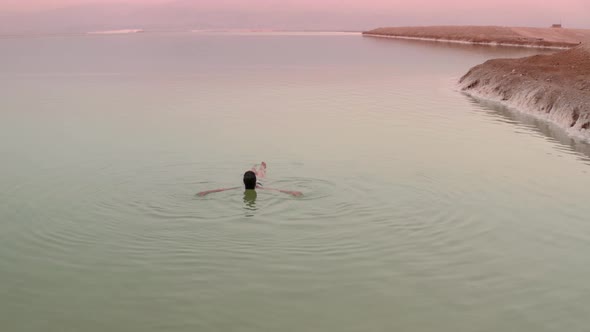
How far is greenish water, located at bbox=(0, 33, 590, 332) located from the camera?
476 inches

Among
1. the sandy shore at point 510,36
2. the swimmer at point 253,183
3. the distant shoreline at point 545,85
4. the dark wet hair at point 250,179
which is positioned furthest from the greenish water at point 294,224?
the sandy shore at point 510,36

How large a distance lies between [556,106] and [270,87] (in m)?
20.0

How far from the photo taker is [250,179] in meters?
18.1

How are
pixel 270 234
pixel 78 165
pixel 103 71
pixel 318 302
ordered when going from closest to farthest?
1. pixel 318 302
2. pixel 270 234
3. pixel 78 165
4. pixel 103 71

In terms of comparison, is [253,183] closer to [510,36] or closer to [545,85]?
[545,85]

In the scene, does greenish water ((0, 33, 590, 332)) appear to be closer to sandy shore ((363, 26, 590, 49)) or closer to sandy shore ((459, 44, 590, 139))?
sandy shore ((459, 44, 590, 139))

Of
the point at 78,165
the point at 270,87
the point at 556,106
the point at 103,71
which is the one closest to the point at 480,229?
the point at 78,165

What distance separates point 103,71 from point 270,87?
19645 mm

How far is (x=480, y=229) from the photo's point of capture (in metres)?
16.5

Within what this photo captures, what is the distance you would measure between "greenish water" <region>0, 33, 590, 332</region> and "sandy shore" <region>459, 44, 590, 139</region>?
4.27ft

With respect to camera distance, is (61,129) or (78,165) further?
(61,129)

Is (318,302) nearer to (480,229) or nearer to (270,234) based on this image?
(270,234)

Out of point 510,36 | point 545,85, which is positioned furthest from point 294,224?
point 510,36

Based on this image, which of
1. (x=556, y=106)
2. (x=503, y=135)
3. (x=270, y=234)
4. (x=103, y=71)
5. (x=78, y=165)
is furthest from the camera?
(x=103, y=71)
